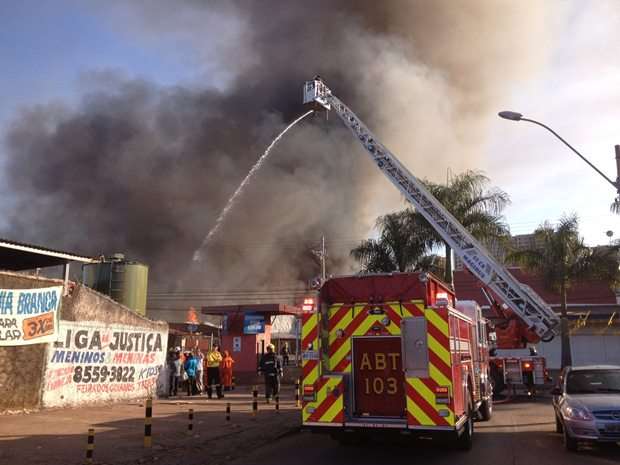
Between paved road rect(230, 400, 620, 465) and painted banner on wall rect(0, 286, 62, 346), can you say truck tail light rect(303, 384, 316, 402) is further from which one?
painted banner on wall rect(0, 286, 62, 346)

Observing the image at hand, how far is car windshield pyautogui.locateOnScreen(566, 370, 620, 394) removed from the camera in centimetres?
852

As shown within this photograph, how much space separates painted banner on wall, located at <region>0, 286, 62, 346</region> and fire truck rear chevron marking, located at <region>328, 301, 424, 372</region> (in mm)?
7250

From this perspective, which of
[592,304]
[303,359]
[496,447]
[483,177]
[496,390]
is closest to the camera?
[303,359]

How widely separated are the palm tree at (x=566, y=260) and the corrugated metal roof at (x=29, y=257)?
670 inches

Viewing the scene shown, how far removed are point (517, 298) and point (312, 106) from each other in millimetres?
12155

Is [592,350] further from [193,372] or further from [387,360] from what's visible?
[387,360]

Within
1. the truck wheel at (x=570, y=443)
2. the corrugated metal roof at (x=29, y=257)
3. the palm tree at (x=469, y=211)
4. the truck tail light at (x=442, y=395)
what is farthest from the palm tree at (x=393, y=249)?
the truck tail light at (x=442, y=395)

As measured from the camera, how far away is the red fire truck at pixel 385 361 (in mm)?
7031

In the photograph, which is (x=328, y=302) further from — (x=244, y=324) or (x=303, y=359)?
(x=244, y=324)

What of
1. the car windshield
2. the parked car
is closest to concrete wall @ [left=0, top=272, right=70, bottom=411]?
the parked car

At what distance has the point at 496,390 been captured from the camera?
16.9 metres

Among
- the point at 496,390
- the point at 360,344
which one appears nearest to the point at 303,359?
the point at 360,344

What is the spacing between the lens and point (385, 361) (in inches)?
305

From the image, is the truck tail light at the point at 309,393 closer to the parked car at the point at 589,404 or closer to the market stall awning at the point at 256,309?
the parked car at the point at 589,404
